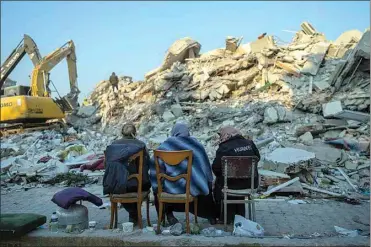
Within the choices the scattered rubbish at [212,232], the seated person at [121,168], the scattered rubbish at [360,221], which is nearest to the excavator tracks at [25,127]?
the seated person at [121,168]

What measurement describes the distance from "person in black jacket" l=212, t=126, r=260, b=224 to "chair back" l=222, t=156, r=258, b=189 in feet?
0.33

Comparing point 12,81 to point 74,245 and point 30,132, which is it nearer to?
point 30,132

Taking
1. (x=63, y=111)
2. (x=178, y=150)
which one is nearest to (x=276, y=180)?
(x=178, y=150)

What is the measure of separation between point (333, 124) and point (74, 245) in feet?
32.3

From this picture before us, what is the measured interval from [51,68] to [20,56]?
1.77m

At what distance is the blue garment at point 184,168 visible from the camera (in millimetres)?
4410

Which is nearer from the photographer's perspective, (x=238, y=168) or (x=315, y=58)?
(x=238, y=168)


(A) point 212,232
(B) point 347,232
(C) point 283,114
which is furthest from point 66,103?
(B) point 347,232

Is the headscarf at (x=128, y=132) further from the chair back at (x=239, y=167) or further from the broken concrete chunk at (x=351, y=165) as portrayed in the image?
the broken concrete chunk at (x=351, y=165)

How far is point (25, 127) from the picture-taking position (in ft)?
61.4

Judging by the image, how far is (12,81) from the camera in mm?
26422

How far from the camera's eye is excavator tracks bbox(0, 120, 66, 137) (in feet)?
60.0

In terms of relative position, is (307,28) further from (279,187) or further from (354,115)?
(279,187)

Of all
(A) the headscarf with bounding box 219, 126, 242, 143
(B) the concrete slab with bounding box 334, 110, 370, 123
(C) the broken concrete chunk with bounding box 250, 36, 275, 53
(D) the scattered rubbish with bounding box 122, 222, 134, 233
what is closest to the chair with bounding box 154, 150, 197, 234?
(D) the scattered rubbish with bounding box 122, 222, 134, 233
